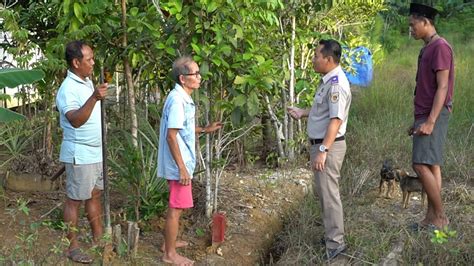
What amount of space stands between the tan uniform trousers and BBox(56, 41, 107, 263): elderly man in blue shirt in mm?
1549

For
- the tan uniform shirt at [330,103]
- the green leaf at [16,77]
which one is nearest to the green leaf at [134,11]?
the green leaf at [16,77]

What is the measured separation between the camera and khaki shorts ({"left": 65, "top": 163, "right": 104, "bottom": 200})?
4.57 m

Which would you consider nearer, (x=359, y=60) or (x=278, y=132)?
(x=278, y=132)

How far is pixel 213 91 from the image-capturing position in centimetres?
538

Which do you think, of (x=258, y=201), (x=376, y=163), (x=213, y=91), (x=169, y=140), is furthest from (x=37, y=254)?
(x=376, y=163)

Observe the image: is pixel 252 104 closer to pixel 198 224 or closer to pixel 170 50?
pixel 170 50

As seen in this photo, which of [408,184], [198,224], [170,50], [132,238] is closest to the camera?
[132,238]

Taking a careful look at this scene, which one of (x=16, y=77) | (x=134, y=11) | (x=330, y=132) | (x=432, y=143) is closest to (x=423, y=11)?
(x=432, y=143)

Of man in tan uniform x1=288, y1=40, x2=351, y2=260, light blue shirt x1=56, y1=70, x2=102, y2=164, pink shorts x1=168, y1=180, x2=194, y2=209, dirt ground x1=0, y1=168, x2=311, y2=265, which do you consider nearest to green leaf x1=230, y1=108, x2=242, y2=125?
man in tan uniform x1=288, y1=40, x2=351, y2=260

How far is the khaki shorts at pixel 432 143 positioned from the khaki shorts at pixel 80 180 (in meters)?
2.50

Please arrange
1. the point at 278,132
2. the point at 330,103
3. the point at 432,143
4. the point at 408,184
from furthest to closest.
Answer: the point at 278,132 < the point at 408,184 < the point at 432,143 < the point at 330,103

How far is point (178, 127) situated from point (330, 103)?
106 cm

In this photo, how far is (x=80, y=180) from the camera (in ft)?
15.0

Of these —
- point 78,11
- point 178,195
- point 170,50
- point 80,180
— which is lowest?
point 178,195
